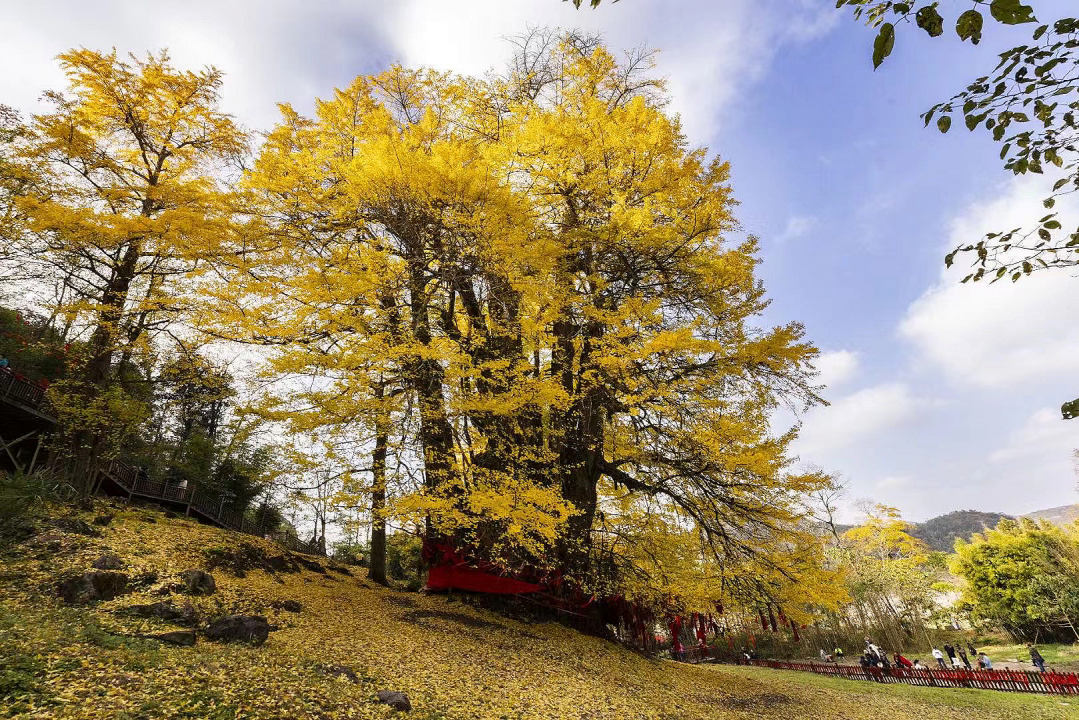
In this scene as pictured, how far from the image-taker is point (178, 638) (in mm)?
4484

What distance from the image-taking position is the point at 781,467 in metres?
7.30

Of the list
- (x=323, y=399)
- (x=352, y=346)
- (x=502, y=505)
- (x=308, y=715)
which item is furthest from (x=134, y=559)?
(x=502, y=505)

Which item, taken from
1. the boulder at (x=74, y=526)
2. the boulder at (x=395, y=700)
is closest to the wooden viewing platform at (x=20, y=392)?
the boulder at (x=74, y=526)

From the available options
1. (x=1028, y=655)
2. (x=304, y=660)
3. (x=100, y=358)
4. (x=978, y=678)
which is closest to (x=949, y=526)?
(x=1028, y=655)

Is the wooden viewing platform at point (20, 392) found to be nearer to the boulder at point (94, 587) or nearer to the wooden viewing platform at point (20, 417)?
the wooden viewing platform at point (20, 417)

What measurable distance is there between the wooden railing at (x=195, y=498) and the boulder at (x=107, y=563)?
837cm

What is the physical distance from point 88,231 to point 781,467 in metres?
11.4

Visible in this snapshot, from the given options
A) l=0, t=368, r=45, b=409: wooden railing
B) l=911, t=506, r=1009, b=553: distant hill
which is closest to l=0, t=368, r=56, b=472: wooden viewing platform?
l=0, t=368, r=45, b=409: wooden railing

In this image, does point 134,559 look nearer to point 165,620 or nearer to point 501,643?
point 165,620

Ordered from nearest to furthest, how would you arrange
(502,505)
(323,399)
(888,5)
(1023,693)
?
(888,5), (502,505), (323,399), (1023,693)

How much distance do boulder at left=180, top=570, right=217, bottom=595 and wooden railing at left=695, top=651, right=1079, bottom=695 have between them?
1660cm

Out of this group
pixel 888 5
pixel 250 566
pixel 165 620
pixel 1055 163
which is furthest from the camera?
pixel 250 566

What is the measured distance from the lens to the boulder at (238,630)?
4.82m

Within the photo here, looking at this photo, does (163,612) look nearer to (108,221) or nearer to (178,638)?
(178,638)
